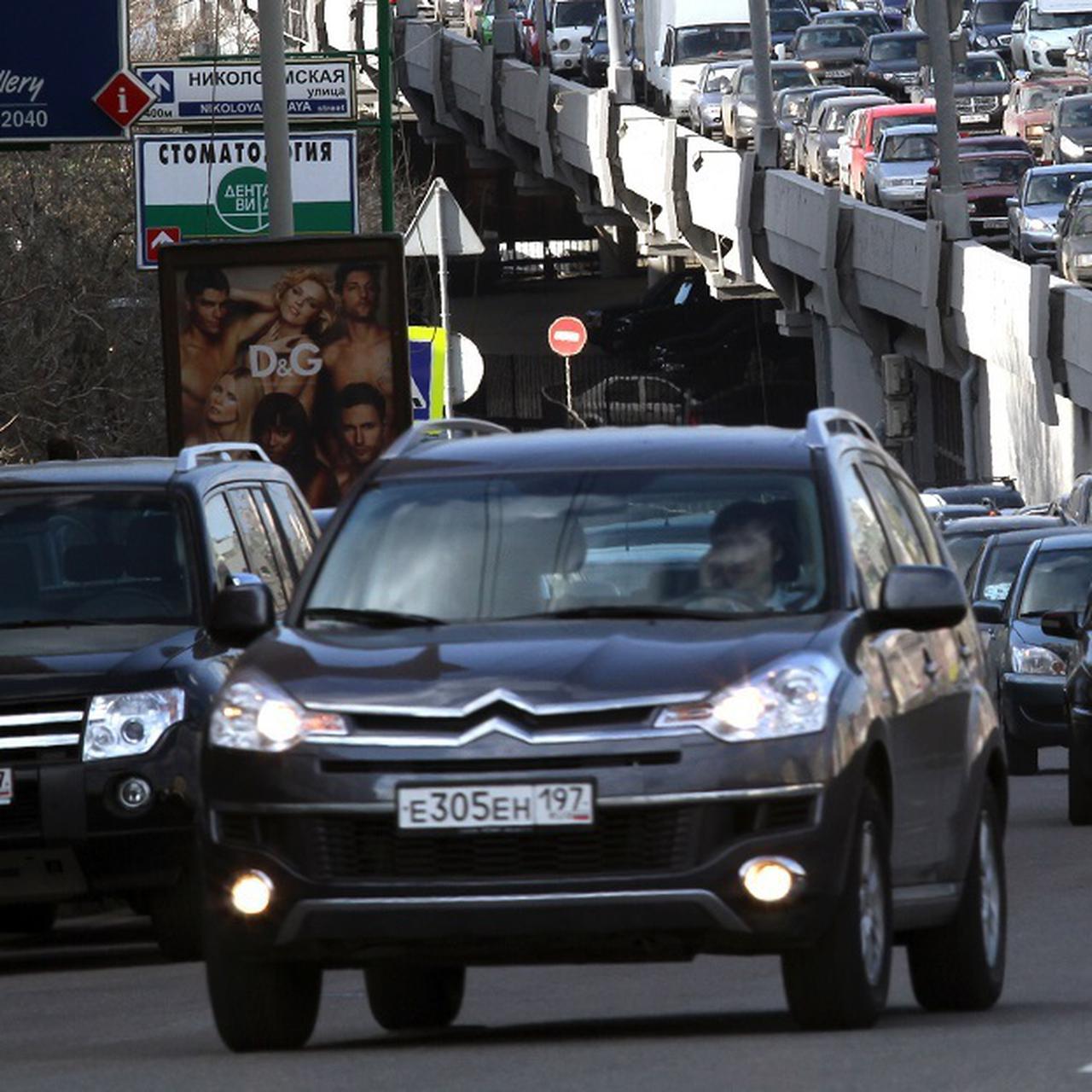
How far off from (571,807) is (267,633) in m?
1.16

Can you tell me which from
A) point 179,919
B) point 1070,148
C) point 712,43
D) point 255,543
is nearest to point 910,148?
point 1070,148

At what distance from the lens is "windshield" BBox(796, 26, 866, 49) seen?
256 feet

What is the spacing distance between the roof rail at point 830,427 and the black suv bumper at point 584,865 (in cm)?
134

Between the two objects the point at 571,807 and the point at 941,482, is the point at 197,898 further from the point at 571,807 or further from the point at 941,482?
the point at 941,482

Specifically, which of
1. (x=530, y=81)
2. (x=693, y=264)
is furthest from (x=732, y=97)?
(x=693, y=264)

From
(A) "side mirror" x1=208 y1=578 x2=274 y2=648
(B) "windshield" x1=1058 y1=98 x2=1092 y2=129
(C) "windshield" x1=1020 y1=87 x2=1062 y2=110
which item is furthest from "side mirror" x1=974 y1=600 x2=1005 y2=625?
(C) "windshield" x1=1020 y1=87 x2=1062 y2=110

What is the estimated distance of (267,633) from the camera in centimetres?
945

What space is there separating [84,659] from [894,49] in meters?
64.4

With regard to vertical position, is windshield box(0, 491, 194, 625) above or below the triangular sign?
above

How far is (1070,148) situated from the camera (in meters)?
60.1

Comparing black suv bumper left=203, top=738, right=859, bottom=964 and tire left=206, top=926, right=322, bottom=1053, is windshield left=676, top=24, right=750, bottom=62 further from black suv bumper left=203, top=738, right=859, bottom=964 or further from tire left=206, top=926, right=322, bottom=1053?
black suv bumper left=203, top=738, right=859, bottom=964

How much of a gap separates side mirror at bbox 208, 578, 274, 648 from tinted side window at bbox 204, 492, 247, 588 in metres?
3.72

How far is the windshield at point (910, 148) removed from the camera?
5747 centimetres

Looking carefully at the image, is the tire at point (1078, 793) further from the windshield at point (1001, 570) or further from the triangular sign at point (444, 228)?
the triangular sign at point (444, 228)
